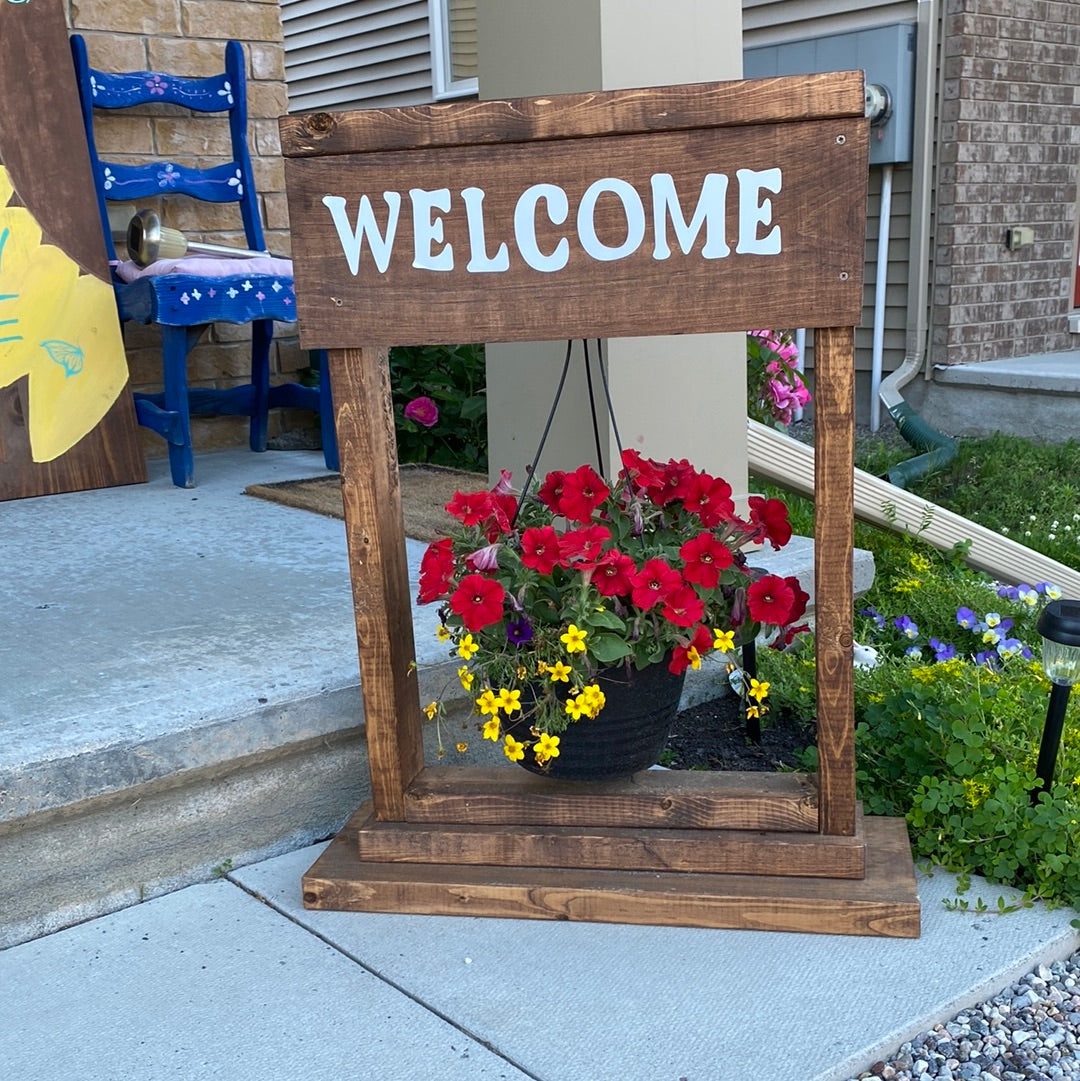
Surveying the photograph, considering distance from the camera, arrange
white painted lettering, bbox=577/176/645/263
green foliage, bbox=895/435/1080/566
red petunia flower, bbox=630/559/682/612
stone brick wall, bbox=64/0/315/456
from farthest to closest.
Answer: green foliage, bbox=895/435/1080/566
stone brick wall, bbox=64/0/315/456
red petunia flower, bbox=630/559/682/612
white painted lettering, bbox=577/176/645/263

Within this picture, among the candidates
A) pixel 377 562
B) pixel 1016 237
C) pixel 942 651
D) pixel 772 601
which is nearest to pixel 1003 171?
pixel 1016 237

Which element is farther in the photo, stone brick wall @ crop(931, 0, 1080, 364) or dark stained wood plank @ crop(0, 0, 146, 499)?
stone brick wall @ crop(931, 0, 1080, 364)

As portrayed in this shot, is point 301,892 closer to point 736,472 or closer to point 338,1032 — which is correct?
point 338,1032


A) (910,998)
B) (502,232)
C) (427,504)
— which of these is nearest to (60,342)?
(427,504)

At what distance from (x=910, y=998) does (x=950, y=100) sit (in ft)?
16.2

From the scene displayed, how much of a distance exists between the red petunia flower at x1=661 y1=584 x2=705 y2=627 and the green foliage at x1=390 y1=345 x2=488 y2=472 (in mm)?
2301

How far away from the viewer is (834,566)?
59.9 inches

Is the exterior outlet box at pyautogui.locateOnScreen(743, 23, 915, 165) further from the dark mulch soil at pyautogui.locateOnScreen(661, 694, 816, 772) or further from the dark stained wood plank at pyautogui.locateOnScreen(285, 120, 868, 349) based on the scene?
the dark stained wood plank at pyautogui.locateOnScreen(285, 120, 868, 349)

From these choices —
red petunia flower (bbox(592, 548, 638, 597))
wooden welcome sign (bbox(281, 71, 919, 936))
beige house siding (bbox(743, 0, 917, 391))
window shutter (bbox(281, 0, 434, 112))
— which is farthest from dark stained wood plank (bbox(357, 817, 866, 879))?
window shutter (bbox(281, 0, 434, 112))

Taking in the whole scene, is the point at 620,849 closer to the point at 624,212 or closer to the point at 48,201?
the point at 624,212

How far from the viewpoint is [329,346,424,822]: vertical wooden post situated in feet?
5.22

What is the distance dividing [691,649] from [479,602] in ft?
0.95

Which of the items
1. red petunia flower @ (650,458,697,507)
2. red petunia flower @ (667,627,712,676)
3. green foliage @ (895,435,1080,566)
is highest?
red petunia flower @ (650,458,697,507)

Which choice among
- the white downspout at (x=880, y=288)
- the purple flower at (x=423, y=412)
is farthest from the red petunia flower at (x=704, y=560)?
the white downspout at (x=880, y=288)
